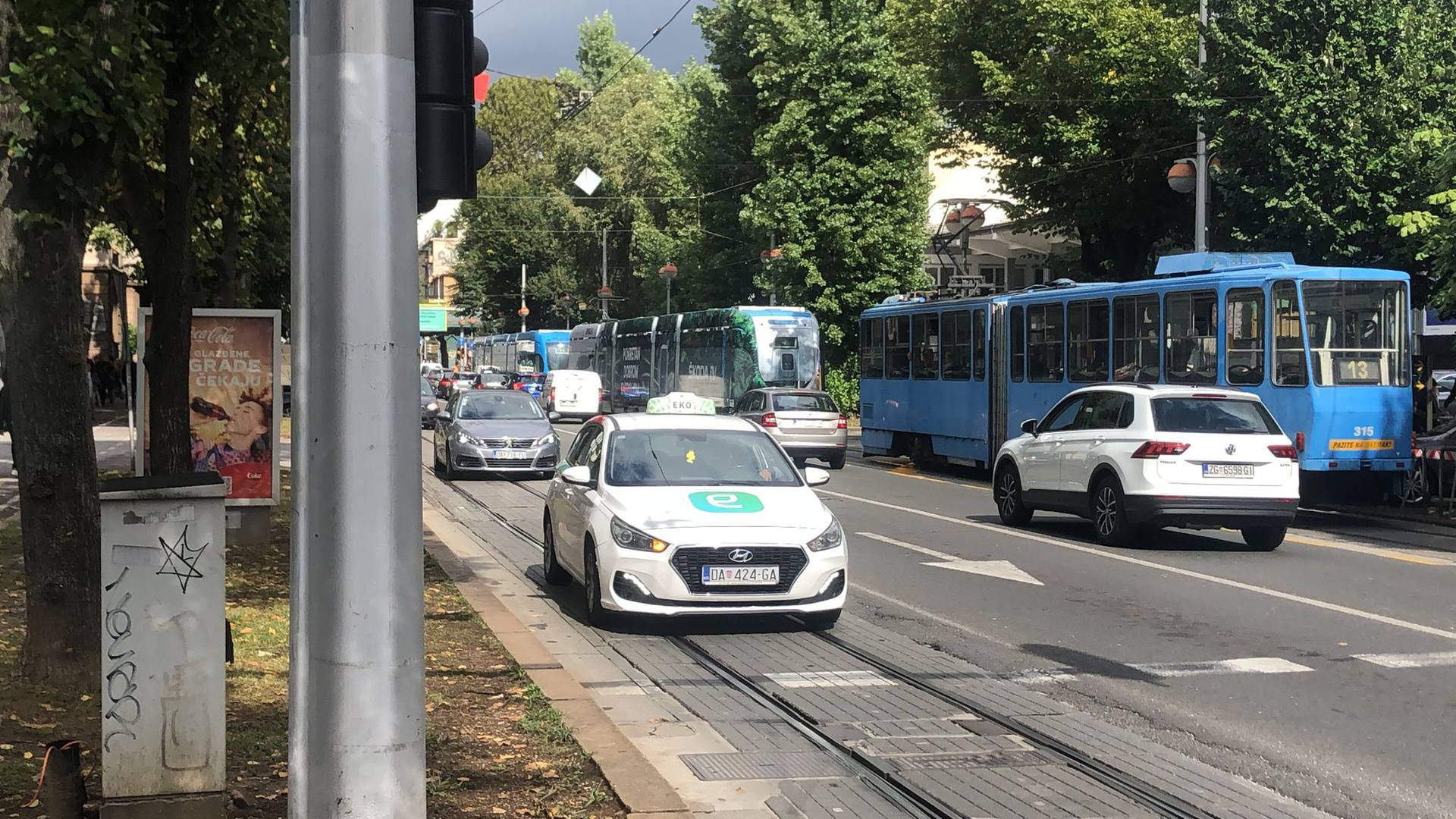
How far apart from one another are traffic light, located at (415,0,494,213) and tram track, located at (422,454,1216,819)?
315cm

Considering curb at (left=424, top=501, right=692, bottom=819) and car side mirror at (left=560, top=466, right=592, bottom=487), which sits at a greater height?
car side mirror at (left=560, top=466, right=592, bottom=487)

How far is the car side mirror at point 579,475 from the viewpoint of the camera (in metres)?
11.6

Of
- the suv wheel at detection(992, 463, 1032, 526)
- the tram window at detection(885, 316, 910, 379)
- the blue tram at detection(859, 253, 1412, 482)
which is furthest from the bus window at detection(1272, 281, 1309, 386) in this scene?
the tram window at detection(885, 316, 910, 379)

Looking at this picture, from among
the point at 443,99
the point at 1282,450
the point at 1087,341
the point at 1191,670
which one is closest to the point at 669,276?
the point at 1087,341

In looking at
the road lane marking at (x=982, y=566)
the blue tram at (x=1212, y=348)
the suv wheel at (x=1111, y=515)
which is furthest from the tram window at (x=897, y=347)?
the road lane marking at (x=982, y=566)

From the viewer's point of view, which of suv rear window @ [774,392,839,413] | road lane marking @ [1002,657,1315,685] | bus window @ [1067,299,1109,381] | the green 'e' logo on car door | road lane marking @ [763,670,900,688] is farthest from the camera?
suv rear window @ [774,392,839,413]

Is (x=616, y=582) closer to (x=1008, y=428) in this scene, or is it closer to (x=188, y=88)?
(x=188, y=88)

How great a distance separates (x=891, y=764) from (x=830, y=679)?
6.71ft

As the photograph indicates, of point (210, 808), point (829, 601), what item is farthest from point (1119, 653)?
point (210, 808)

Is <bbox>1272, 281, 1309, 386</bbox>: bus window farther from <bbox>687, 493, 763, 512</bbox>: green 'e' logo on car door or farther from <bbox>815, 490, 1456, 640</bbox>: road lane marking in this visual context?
<bbox>687, 493, 763, 512</bbox>: green 'e' logo on car door

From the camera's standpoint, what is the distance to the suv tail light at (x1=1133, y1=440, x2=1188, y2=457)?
50.2 feet

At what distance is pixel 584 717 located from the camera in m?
7.66

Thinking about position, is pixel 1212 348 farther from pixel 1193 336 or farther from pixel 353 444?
pixel 353 444

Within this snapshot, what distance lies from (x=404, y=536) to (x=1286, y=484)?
12.6m
